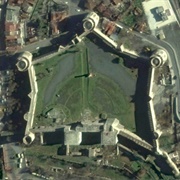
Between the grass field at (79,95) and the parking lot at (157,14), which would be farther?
the grass field at (79,95)

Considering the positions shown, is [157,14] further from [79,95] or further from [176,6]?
[79,95]

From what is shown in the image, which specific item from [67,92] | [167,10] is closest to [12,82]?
[67,92]

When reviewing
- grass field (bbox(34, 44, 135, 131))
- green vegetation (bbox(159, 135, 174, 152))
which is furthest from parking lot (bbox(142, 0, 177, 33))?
green vegetation (bbox(159, 135, 174, 152))

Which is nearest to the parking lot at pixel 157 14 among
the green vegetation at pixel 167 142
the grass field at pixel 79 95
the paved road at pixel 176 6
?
the paved road at pixel 176 6

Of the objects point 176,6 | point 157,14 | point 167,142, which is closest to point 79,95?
point 167,142

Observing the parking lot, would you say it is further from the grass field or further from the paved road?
the grass field

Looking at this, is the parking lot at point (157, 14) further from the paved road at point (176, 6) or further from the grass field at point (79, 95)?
the grass field at point (79, 95)
